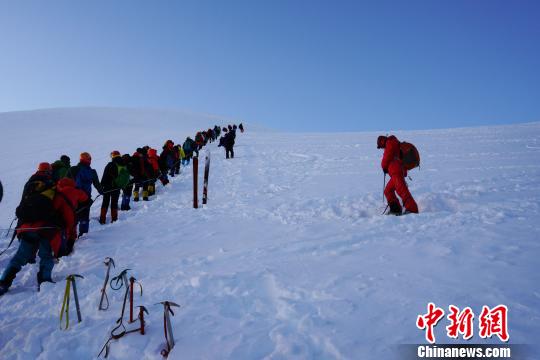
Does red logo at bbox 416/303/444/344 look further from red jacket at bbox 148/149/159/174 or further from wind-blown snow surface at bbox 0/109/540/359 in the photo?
red jacket at bbox 148/149/159/174

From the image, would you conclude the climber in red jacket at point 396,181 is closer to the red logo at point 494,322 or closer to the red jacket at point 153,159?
the red logo at point 494,322

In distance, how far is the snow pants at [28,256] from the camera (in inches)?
181

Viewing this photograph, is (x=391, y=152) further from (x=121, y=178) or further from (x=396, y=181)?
(x=121, y=178)

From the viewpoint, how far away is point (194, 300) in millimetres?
3816

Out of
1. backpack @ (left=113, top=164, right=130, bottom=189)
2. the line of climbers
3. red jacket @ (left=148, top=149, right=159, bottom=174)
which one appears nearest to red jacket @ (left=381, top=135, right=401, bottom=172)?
the line of climbers

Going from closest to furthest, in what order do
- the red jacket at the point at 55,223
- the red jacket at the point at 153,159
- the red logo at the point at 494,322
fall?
the red logo at the point at 494,322 < the red jacket at the point at 55,223 < the red jacket at the point at 153,159

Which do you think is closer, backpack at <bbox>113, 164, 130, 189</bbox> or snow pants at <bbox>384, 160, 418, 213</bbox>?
snow pants at <bbox>384, 160, 418, 213</bbox>

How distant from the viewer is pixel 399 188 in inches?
258

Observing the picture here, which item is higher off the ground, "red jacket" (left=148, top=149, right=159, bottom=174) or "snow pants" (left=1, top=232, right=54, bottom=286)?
"red jacket" (left=148, top=149, right=159, bottom=174)

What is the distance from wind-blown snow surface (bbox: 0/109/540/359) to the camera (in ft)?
9.94

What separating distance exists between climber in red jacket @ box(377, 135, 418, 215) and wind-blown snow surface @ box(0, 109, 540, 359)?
47 centimetres

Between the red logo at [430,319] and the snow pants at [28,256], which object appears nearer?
the red logo at [430,319]

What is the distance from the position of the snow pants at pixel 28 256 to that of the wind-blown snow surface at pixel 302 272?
0.21m

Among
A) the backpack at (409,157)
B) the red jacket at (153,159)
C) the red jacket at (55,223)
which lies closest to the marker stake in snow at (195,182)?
the red jacket at (153,159)
